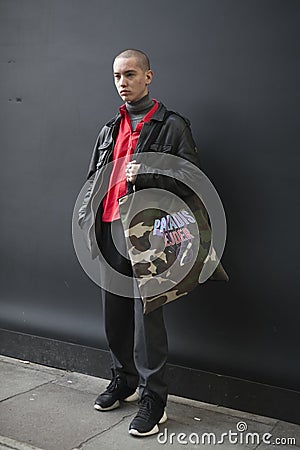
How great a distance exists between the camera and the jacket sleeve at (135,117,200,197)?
9.98 ft

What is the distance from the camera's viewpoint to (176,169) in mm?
3076

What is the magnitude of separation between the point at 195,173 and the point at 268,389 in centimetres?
104

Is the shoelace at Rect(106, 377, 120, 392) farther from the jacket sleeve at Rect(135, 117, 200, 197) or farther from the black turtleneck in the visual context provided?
the black turtleneck

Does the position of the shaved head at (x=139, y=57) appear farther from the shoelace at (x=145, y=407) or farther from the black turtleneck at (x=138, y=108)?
the shoelace at (x=145, y=407)

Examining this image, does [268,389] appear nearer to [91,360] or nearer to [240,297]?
[240,297]

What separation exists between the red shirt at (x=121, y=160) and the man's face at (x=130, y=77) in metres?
0.11

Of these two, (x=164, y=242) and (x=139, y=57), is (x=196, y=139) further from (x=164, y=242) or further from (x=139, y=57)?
(x=164, y=242)

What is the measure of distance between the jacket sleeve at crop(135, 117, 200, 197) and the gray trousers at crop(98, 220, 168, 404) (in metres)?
0.30

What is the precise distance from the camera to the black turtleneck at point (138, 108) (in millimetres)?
3191

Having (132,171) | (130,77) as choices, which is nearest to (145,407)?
(132,171)

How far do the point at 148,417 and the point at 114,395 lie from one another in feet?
0.99

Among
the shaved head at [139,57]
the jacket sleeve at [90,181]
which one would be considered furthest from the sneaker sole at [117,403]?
the shaved head at [139,57]

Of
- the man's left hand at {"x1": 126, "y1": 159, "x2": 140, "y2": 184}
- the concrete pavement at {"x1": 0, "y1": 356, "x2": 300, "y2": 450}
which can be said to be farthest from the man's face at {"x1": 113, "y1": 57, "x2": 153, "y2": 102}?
the concrete pavement at {"x1": 0, "y1": 356, "x2": 300, "y2": 450}

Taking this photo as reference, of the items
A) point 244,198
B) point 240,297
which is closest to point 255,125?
point 244,198
